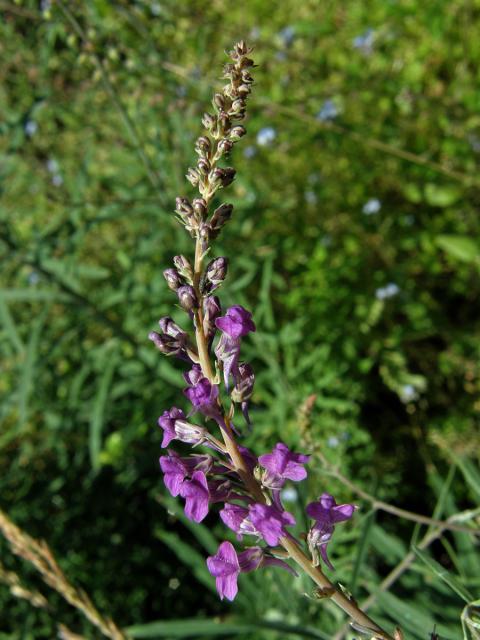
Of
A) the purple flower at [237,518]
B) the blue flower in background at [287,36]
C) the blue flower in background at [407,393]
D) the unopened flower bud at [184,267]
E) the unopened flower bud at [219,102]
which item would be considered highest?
the blue flower in background at [287,36]

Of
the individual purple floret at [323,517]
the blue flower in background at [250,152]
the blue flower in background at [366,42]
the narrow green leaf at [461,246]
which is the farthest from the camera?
the blue flower in background at [366,42]

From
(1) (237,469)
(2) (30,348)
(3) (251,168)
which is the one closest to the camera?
(1) (237,469)

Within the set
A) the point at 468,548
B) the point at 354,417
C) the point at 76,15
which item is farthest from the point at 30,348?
the point at 468,548

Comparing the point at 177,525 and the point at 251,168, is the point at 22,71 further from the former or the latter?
the point at 177,525

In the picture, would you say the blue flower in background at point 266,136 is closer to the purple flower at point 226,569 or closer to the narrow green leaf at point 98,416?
the narrow green leaf at point 98,416

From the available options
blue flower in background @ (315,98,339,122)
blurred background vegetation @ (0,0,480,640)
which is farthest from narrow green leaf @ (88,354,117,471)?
blue flower in background @ (315,98,339,122)

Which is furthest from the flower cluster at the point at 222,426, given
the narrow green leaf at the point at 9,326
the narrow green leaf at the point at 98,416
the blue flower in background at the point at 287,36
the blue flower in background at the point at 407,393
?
the blue flower in background at the point at 287,36

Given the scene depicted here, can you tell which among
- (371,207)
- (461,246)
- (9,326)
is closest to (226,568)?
(9,326)
